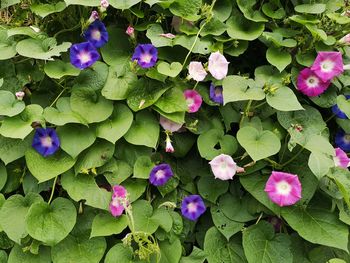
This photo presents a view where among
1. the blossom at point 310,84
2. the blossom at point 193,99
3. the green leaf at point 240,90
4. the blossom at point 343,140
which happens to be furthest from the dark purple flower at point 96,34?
the blossom at point 343,140

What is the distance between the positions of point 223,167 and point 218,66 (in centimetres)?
37

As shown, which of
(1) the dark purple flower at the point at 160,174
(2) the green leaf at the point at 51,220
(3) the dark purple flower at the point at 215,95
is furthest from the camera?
(3) the dark purple flower at the point at 215,95

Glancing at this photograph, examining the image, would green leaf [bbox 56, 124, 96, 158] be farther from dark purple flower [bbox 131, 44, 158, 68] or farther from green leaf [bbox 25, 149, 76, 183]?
dark purple flower [bbox 131, 44, 158, 68]

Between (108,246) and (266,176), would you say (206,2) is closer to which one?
(266,176)

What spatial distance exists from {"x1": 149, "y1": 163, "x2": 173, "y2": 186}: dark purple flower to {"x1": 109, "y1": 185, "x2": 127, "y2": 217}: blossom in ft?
0.35

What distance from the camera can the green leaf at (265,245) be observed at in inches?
61.1

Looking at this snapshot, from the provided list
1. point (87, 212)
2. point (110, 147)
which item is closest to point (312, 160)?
point (110, 147)

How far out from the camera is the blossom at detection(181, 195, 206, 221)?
5.22 feet

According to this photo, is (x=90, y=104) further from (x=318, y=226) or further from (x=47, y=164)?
(x=318, y=226)

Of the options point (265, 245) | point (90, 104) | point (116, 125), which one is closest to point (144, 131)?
point (116, 125)

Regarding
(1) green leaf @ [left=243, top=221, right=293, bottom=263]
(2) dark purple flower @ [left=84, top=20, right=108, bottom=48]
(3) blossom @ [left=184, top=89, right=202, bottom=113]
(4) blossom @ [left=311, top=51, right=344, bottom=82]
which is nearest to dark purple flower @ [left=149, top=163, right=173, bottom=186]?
(3) blossom @ [left=184, top=89, right=202, bottom=113]

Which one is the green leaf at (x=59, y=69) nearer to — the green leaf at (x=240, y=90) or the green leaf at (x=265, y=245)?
the green leaf at (x=240, y=90)

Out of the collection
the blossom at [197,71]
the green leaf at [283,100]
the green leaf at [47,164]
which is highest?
the blossom at [197,71]

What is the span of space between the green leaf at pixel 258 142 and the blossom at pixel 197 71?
9.5 inches
